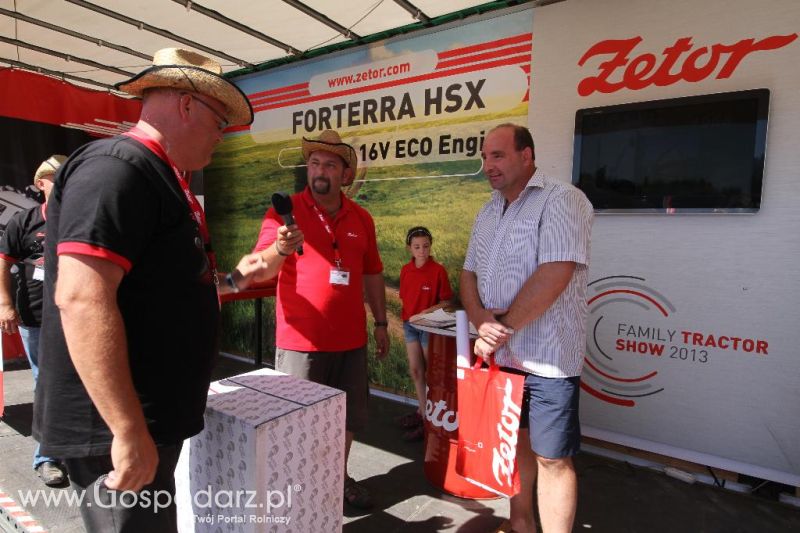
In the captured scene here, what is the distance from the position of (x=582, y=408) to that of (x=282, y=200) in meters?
2.73

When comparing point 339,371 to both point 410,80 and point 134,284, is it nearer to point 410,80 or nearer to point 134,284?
point 134,284

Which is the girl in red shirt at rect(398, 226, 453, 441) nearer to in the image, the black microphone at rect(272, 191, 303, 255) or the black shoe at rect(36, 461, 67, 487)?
the black microphone at rect(272, 191, 303, 255)

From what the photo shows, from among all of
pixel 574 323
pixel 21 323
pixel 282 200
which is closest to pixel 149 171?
pixel 282 200

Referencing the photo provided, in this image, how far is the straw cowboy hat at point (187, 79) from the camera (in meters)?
1.21

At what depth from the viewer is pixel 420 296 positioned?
3.73 m

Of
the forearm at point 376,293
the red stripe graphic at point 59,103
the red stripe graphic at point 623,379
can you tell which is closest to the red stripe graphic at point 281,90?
the red stripe graphic at point 59,103

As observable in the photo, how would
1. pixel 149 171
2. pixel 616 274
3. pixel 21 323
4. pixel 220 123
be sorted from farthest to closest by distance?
pixel 616 274 → pixel 21 323 → pixel 220 123 → pixel 149 171

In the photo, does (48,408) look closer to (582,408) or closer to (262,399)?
(262,399)

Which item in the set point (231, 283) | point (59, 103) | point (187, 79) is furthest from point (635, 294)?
point (59, 103)

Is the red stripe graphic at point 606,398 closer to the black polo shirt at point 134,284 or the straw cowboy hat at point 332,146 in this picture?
the straw cowboy hat at point 332,146

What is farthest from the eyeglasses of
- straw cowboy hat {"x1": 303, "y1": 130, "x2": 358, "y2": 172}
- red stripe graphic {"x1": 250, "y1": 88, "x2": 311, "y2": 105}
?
red stripe graphic {"x1": 250, "y1": 88, "x2": 311, "y2": 105}

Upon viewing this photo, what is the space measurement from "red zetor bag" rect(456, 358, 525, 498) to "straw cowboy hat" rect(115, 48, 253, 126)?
1.41 meters

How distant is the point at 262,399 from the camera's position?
5.10 ft

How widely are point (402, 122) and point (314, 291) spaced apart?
2337 millimetres
